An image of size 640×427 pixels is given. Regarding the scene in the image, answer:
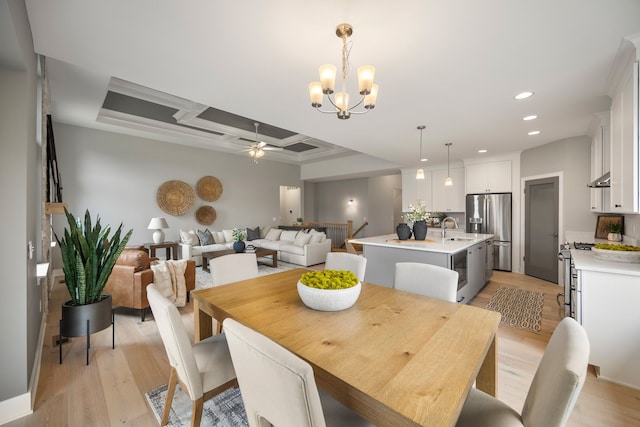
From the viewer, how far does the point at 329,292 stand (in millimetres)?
1400

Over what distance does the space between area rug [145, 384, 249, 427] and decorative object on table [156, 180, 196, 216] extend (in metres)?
5.24

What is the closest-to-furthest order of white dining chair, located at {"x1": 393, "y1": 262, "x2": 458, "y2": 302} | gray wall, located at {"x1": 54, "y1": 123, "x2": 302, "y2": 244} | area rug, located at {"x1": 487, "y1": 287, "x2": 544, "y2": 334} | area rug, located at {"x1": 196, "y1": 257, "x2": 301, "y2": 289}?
white dining chair, located at {"x1": 393, "y1": 262, "x2": 458, "y2": 302}
area rug, located at {"x1": 487, "y1": 287, "x2": 544, "y2": 334}
area rug, located at {"x1": 196, "y1": 257, "x2": 301, "y2": 289}
gray wall, located at {"x1": 54, "y1": 123, "x2": 302, "y2": 244}

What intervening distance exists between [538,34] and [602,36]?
474mm

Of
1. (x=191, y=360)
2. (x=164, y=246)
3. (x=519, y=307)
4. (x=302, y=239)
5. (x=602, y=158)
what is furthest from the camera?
(x=302, y=239)

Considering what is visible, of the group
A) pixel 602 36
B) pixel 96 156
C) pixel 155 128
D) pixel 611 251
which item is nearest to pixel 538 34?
pixel 602 36

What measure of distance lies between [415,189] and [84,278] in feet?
22.3

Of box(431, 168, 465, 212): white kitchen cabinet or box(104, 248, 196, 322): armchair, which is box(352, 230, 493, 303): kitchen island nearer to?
box(431, 168, 465, 212): white kitchen cabinet

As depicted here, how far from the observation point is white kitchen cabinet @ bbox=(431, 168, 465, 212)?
6.30 meters

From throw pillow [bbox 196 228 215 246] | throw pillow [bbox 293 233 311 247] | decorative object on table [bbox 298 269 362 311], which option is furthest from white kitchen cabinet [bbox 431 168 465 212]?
decorative object on table [bbox 298 269 362 311]

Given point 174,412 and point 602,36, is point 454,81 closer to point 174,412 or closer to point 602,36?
point 602,36

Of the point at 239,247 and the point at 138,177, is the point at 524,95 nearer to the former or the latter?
the point at 239,247

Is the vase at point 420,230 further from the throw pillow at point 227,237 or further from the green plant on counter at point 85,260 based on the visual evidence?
the throw pillow at point 227,237

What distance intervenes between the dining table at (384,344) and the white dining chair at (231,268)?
0.39m

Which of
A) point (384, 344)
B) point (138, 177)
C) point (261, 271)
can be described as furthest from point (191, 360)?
point (138, 177)
